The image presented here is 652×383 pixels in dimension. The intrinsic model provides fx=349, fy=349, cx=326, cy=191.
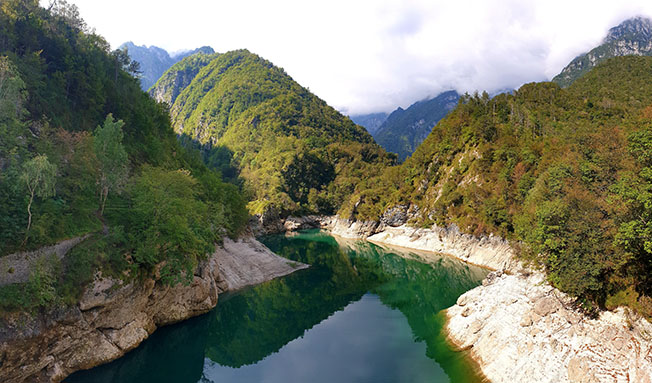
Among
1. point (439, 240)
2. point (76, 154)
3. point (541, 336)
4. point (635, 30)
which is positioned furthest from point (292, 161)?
point (635, 30)

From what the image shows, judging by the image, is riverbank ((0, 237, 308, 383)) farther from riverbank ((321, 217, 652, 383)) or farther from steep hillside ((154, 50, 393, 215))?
steep hillside ((154, 50, 393, 215))

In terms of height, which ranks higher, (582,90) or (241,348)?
(582,90)

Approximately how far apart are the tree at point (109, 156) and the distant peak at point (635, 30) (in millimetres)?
247726

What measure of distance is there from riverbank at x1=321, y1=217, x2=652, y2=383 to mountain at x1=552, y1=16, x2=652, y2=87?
187 m

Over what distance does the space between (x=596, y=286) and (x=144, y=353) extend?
33.8 metres

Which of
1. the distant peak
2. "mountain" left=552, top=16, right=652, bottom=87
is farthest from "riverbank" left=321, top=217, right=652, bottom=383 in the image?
the distant peak

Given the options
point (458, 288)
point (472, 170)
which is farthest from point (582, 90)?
point (458, 288)

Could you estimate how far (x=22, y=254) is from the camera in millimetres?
22406

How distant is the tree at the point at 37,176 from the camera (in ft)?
71.5

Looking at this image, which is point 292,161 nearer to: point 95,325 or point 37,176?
point 95,325

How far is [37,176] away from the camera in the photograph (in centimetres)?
2211

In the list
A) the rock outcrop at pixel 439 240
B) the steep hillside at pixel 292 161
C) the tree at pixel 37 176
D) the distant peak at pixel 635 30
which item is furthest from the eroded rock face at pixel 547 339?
the distant peak at pixel 635 30

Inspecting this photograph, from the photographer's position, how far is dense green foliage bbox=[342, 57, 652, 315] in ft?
75.6

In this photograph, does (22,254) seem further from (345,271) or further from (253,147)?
(253,147)
